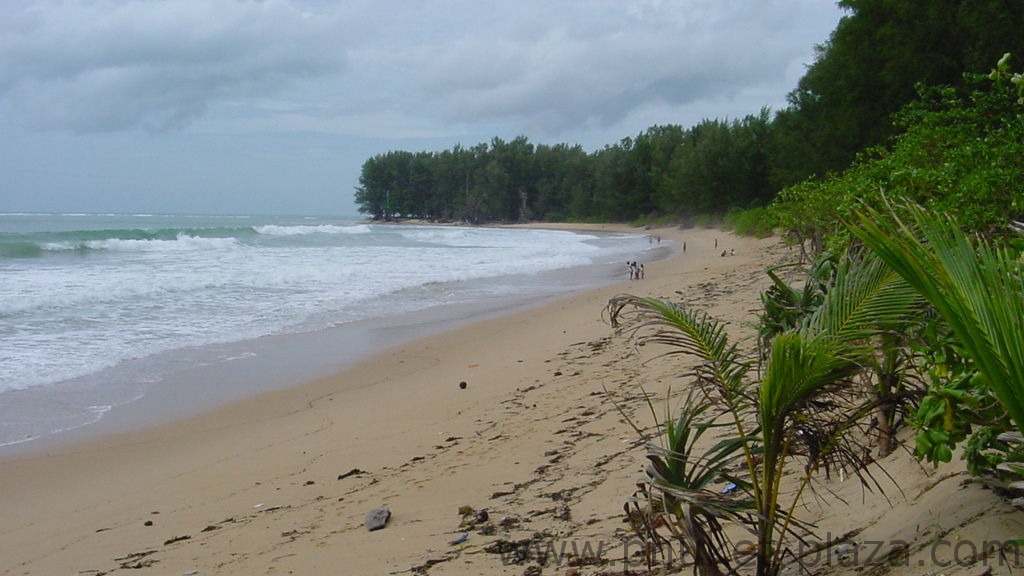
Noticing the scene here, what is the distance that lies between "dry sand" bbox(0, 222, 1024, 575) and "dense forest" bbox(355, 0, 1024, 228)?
4.02 m

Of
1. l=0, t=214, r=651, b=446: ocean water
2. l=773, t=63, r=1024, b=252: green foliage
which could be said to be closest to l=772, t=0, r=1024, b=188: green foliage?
l=773, t=63, r=1024, b=252: green foliage

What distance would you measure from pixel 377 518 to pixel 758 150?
56.3m

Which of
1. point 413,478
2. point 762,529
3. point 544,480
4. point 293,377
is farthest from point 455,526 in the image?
point 293,377

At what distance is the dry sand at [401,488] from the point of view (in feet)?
10.5

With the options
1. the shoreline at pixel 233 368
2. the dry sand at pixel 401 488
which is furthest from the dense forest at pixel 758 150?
the shoreline at pixel 233 368

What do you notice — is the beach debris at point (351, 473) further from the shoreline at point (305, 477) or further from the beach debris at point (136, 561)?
the beach debris at point (136, 561)

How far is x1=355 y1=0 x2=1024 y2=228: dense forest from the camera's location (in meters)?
18.3

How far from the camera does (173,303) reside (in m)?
15.0

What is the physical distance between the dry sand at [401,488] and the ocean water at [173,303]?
5.15ft

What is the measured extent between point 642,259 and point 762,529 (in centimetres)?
2720

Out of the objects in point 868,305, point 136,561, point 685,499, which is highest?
point 868,305

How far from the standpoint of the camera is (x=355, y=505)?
474 centimetres

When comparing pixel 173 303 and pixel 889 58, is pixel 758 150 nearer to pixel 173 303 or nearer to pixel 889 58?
pixel 889 58

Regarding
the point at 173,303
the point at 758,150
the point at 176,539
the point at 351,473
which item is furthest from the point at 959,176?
the point at 758,150
